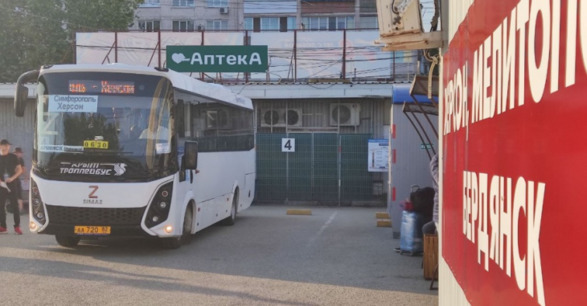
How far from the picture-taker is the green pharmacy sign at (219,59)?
76.9 ft

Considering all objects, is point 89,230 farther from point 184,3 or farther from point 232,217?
point 184,3

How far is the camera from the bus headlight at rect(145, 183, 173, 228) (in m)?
12.0

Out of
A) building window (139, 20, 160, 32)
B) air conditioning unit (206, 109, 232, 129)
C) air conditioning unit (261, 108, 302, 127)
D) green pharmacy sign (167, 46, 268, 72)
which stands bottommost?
air conditioning unit (206, 109, 232, 129)

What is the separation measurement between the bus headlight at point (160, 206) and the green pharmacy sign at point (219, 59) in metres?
11.7

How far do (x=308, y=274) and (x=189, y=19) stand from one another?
164 feet

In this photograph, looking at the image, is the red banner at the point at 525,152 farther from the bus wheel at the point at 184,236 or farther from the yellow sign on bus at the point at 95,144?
the bus wheel at the point at 184,236

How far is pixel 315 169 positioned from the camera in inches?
978

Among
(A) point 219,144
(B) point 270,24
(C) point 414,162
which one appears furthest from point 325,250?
(B) point 270,24

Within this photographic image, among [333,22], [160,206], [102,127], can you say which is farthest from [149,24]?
[160,206]

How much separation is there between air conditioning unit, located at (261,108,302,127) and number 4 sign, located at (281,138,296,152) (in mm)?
1978

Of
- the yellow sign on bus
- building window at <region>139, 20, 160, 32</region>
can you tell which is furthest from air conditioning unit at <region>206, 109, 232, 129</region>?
building window at <region>139, 20, 160, 32</region>

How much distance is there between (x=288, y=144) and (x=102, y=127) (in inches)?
511

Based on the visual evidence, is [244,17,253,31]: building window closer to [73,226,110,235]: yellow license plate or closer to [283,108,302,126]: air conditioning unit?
[283,108,302,126]: air conditioning unit

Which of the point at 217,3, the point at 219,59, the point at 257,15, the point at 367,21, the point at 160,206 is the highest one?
the point at 217,3
